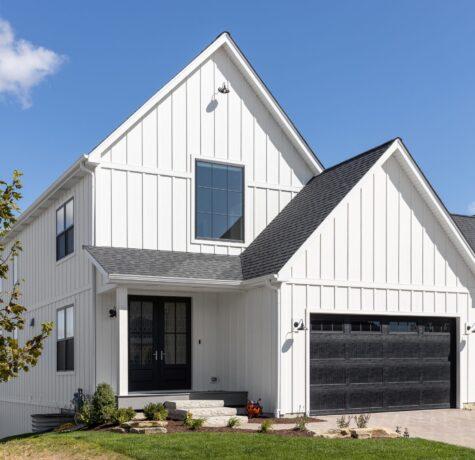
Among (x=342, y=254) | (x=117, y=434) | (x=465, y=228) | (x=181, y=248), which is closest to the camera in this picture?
(x=117, y=434)

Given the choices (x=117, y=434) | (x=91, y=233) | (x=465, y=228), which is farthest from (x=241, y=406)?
(x=465, y=228)

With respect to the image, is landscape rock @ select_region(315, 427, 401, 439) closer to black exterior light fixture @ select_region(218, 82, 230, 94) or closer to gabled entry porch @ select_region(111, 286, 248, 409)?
gabled entry porch @ select_region(111, 286, 248, 409)

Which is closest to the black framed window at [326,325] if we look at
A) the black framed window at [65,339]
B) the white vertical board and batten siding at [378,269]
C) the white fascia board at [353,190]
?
the white vertical board and batten siding at [378,269]

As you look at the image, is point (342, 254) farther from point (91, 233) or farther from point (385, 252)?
point (91, 233)

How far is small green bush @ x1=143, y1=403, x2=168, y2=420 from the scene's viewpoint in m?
14.6

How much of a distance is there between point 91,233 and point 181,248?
2.31 m

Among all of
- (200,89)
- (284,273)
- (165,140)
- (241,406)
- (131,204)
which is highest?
(200,89)

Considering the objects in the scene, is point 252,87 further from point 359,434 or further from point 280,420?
point 359,434

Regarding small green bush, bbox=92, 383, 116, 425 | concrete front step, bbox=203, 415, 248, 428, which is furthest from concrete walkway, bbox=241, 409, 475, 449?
small green bush, bbox=92, 383, 116, 425

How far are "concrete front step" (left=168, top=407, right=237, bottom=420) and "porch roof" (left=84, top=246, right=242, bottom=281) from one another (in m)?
2.97

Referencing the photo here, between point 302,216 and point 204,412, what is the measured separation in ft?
18.2

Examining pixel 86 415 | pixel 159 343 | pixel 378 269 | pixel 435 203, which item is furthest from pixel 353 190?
pixel 86 415

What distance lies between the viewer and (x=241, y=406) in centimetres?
1667

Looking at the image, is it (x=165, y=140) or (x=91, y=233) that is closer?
(x=91, y=233)
